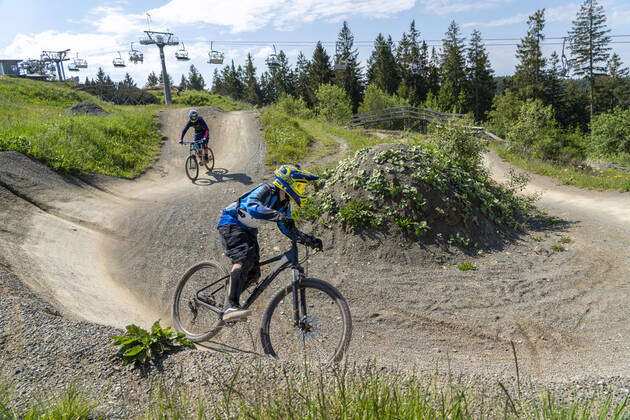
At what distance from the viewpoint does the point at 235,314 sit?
5754mm

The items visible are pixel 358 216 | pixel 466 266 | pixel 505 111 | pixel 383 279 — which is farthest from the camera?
pixel 505 111

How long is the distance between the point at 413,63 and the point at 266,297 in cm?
8907

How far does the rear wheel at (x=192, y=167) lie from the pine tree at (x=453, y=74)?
67.4m

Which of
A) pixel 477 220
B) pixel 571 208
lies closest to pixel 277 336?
pixel 477 220

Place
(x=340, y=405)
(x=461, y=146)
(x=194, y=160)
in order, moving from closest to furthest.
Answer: (x=340, y=405) < (x=461, y=146) < (x=194, y=160)

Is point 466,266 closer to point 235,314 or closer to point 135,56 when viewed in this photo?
point 235,314

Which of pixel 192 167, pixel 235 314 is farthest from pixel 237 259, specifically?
pixel 192 167

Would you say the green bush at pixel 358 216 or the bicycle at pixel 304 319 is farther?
the green bush at pixel 358 216

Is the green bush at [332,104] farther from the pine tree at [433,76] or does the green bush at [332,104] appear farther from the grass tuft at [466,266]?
the grass tuft at [466,266]

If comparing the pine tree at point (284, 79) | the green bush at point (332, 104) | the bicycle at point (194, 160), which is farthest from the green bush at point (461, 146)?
the pine tree at point (284, 79)

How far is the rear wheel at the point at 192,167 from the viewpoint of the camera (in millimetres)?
15914

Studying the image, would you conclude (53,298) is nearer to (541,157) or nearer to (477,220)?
(477,220)

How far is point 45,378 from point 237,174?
41.2 feet

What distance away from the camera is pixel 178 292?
6.82 metres
